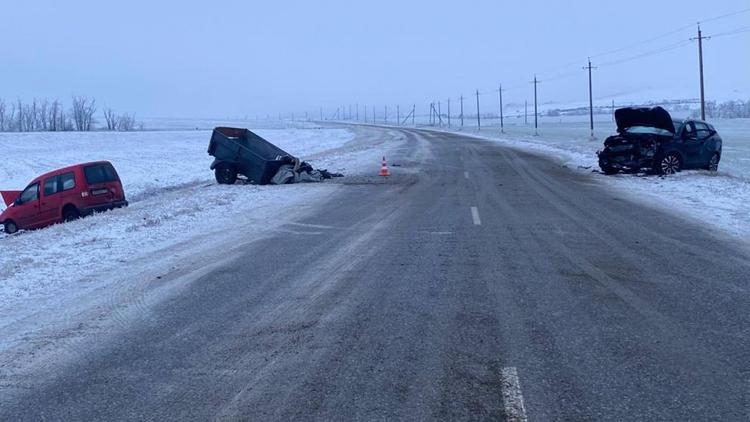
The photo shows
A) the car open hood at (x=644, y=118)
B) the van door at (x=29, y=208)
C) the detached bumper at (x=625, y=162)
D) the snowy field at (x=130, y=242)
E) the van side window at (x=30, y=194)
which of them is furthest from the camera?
the detached bumper at (x=625, y=162)

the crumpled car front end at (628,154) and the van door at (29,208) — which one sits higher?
the crumpled car front end at (628,154)

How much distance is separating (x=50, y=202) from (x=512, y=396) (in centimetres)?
1783

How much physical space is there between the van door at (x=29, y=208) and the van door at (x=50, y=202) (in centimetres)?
22

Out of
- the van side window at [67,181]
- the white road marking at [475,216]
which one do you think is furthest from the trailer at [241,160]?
the white road marking at [475,216]

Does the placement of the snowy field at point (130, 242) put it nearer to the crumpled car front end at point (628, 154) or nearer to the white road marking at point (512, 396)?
the white road marking at point (512, 396)

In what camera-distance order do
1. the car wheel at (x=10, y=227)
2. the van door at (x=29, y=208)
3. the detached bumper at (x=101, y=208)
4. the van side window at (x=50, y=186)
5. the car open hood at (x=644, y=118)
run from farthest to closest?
the car open hood at (x=644, y=118) → the car wheel at (x=10, y=227) → the van door at (x=29, y=208) → the van side window at (x=50, y=186) → the detached bumper at (x=101, y=208)

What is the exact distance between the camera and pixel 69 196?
64.6ft

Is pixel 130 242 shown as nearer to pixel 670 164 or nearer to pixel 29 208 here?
pixel 29 208

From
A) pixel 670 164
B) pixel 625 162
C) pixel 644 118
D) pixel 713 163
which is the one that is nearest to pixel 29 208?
pixel 625 162

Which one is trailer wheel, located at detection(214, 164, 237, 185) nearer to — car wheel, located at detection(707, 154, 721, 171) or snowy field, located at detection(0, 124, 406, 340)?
snowy field, located at detection(0, 124, 406, 340)

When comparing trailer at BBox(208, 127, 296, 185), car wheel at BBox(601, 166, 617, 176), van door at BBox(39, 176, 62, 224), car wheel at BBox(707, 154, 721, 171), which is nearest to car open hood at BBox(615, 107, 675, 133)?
car wheel at BBox(601, 166, 617, 176)

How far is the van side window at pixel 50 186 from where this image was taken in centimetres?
2002

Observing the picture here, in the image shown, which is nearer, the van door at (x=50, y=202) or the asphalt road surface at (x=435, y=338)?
the asphalt road surface at (x=435, y=338)

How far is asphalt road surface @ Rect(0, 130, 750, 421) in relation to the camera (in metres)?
5.02
